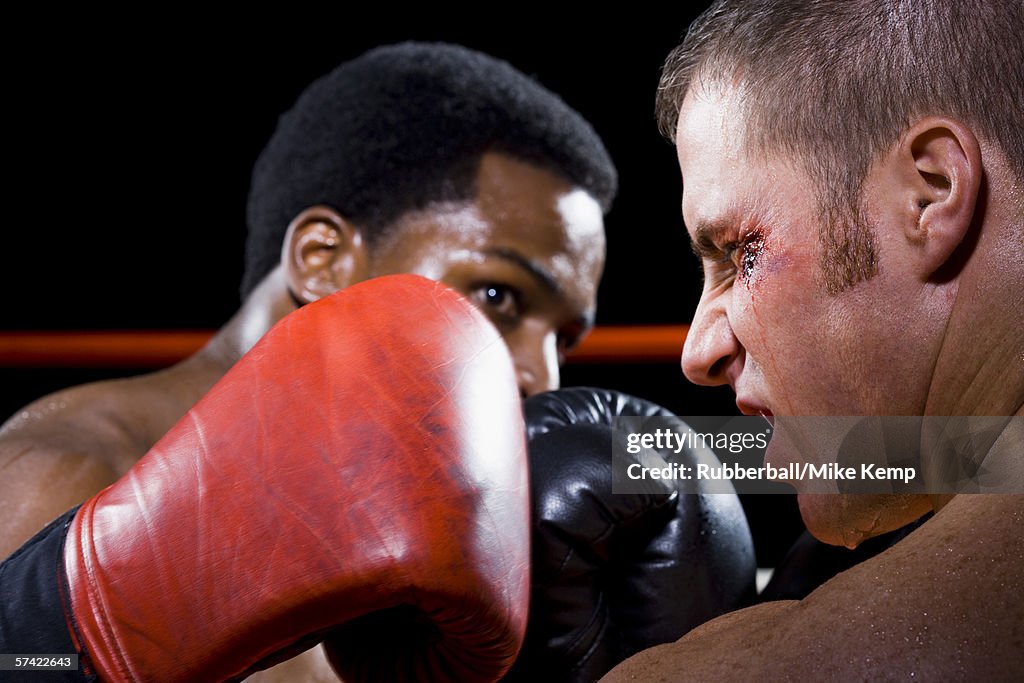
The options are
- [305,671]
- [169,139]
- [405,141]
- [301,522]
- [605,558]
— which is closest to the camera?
[301,522]

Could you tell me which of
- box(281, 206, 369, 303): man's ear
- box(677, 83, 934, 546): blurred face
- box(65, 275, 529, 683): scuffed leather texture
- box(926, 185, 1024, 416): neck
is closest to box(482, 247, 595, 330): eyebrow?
box(281, 206, 369, 303): man's ear

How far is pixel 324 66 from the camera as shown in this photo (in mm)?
2867

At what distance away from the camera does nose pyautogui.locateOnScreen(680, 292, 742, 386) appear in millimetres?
870

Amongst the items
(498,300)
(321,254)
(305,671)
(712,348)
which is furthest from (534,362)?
(712,348)

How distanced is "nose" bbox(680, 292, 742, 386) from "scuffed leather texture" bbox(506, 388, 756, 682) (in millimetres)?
169

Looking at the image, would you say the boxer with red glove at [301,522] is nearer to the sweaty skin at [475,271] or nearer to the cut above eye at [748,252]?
the cut above eye at [748,252]

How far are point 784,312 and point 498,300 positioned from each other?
2.88 ft

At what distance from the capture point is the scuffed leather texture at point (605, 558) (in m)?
0.96

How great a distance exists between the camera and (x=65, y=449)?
4.31 feet

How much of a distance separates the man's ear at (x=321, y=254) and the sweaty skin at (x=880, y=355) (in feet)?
2.95

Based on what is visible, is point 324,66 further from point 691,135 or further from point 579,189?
point 691,135

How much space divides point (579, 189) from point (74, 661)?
1.25m

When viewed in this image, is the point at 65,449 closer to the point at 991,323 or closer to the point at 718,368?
the point at 718,368

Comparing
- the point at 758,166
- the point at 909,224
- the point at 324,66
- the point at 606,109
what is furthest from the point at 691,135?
the point at 324,66
